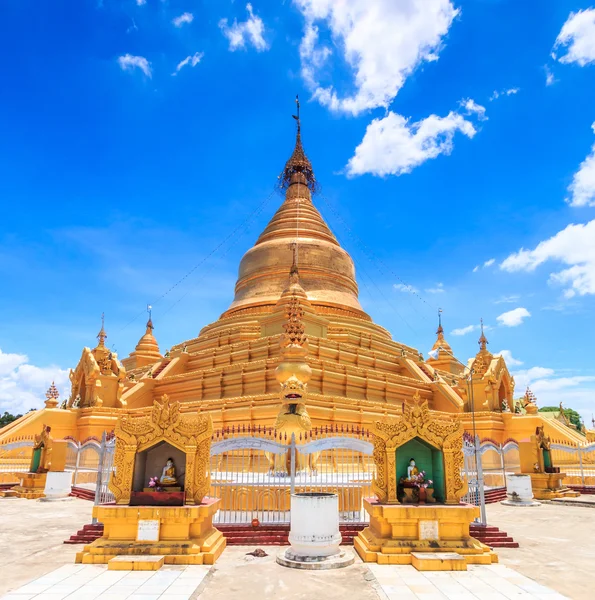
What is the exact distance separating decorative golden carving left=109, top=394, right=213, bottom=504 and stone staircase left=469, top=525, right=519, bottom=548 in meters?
5.65

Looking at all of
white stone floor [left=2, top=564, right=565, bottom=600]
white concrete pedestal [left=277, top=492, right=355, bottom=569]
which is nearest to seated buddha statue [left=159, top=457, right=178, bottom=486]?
white stone floor [left=2, top=564, right=565, bottom=600]

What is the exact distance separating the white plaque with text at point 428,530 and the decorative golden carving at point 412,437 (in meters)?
0.69

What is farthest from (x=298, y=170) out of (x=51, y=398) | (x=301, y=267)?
(x=51, y=398)

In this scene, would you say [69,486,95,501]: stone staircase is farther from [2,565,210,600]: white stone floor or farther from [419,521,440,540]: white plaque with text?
[419,521,440,540]: white plaque with text

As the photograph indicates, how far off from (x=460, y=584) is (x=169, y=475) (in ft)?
17.9

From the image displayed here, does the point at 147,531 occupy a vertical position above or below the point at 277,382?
below

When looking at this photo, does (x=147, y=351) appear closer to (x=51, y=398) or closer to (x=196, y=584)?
(x=51, y=398)

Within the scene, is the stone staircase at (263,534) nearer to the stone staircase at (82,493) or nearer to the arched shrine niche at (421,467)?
the arched shrine niche at (421,467)

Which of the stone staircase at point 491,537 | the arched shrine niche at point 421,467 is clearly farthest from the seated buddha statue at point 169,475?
the stone staircase at point 491,537

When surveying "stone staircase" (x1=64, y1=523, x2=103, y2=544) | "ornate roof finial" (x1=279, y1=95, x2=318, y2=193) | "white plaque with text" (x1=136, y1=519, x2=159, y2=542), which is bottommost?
"stone staircase" (x1=64, y1=523, x2=103, y2=544)

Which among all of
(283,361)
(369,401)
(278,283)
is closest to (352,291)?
(278,283)

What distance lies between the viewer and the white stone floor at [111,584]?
6922mm

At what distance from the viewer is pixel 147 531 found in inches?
356

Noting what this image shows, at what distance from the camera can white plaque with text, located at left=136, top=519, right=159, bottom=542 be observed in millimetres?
9000
